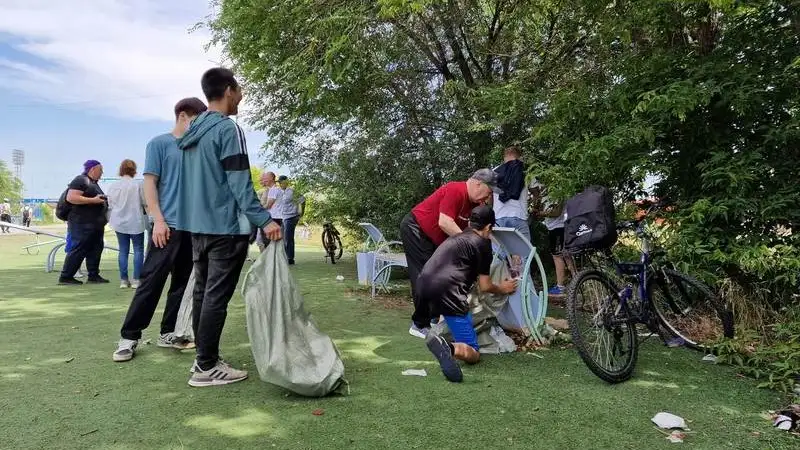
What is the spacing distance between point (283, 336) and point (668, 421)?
204 cm

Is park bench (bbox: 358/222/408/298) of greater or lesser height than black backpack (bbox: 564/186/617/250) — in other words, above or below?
below

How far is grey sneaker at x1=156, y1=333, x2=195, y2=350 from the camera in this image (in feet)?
13.0

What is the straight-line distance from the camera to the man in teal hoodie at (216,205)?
306 centimetres

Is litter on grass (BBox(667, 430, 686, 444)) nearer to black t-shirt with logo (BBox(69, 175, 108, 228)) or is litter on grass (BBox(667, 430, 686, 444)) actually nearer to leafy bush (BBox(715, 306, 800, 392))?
leafy bush (BBox(715, 306, 800, 392))

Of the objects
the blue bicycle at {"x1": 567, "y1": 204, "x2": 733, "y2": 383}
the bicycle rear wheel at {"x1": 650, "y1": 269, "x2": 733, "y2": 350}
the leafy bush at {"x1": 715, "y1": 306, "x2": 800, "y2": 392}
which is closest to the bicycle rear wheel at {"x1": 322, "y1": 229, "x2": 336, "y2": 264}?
the blue bicycle at {"x1": 567, "y1": 204, "x2": 733, "y2": 383}

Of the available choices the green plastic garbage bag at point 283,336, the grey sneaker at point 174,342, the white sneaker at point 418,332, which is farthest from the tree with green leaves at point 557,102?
the grey sneaker at point 174,342

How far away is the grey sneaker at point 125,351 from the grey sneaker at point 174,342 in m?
0.29

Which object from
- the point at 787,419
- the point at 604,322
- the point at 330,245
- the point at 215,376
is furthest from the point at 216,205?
the point at 330,245

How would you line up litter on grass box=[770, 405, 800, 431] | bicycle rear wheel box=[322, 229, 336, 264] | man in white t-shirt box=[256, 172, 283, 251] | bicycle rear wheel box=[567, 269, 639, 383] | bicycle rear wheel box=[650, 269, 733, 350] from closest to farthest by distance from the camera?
litter on grass box=[770, 405, 800, 431] < bicycle rear wheel box=[567, 269, 639, 383] < bicycle rear wheel box=[650, 269, 733, 350] < man in white t-shirt box=[256, 172, 283, 251] < bicycle rear wheel box=[322, 229, 336, 264]

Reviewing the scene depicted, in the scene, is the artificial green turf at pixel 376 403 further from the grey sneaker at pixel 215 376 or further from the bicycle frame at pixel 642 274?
the bicycle frame at pixel 642 274

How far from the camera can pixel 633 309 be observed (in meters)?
3.61

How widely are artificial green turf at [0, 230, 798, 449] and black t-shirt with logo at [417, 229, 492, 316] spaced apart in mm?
441

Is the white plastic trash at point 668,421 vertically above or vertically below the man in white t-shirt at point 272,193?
below

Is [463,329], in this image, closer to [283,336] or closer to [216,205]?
[283,336]
